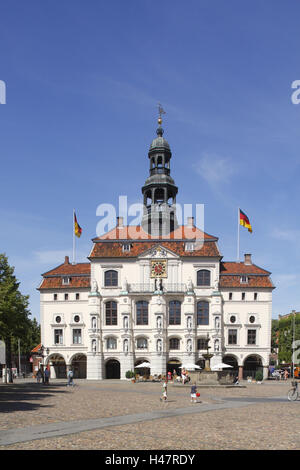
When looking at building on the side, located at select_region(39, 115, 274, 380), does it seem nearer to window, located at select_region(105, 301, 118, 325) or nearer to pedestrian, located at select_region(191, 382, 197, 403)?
window, located at select_region(105, 301, 118, 325)

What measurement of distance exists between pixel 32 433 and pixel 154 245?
152 feet

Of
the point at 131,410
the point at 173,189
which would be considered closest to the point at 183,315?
the point at 173,189

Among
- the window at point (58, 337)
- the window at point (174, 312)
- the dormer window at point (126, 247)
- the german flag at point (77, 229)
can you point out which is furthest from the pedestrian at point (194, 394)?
the german flag at point (77, 229)

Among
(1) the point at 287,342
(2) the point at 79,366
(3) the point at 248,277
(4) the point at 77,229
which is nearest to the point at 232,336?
(3) the point at 248,277

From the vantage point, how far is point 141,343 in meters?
59.3

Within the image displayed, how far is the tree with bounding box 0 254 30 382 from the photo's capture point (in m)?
41.1

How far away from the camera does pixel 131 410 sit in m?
22.6

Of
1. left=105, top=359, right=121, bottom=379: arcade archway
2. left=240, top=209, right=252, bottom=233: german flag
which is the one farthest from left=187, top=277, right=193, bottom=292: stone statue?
left=105, top=359, right=121, bottom=379: arcade archway

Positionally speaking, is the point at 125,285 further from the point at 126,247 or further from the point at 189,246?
the point at 189,246

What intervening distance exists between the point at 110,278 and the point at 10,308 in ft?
69.0

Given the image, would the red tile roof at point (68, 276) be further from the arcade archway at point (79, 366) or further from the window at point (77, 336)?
the arcade archway at point (79, 366)
